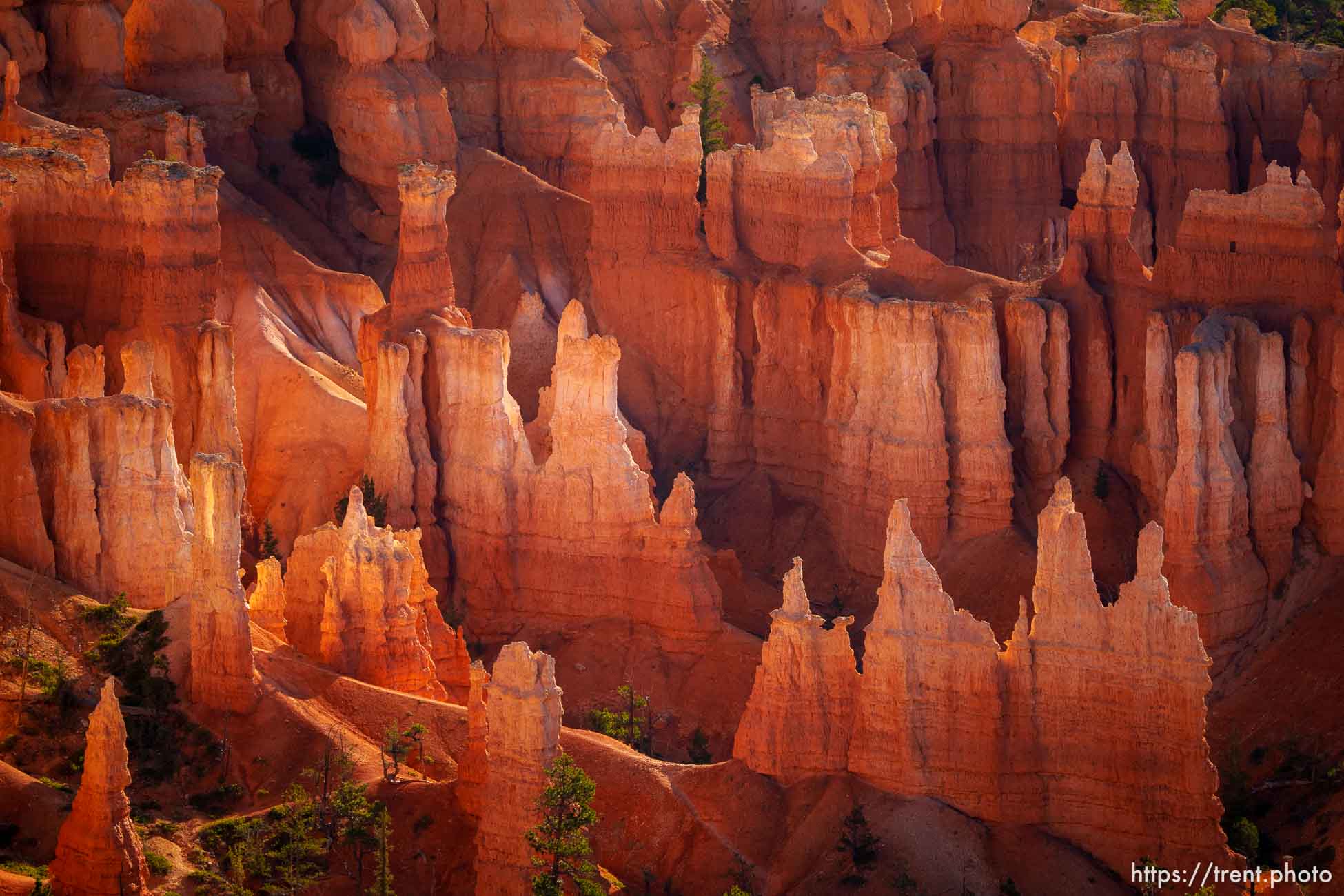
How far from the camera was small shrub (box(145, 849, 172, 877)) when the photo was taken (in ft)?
169

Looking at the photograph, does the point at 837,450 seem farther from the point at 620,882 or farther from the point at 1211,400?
the point at 620,882

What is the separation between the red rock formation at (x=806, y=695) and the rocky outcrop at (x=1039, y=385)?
547 inches

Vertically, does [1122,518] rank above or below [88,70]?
below

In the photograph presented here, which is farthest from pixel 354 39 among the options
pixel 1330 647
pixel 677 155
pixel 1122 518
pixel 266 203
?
pixel 1330 647

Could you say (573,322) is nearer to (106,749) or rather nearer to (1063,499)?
(1063,499)

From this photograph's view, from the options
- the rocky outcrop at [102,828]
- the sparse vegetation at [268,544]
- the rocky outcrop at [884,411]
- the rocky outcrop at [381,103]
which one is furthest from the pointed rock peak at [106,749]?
the rocky outcrop at [381,103]

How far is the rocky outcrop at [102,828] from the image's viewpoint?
Result: 50000 millimetres

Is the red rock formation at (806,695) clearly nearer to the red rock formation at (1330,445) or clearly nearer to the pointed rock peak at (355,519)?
the pointed rock peak at (355,519)

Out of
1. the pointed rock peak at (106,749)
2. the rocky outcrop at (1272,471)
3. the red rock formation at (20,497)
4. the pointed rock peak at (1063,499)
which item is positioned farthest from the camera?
the rocky outcrop at (1272,471)

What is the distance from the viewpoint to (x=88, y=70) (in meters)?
78.6

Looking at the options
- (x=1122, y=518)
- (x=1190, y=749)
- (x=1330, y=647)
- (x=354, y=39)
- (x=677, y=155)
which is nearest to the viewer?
(x=1190, y=749)

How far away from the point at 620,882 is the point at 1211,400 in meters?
16.0

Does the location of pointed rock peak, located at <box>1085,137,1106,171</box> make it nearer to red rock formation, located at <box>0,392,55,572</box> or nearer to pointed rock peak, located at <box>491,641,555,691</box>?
pointed rock peak, located at <box>491,641,555,691</box>

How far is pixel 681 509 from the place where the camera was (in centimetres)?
6544
